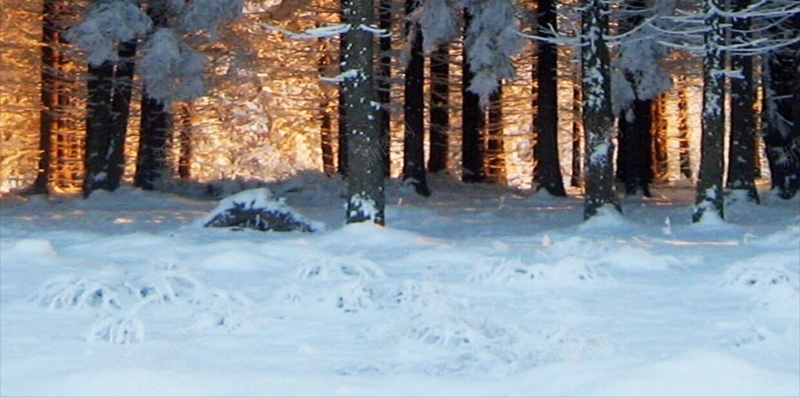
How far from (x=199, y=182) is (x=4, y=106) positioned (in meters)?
7.29

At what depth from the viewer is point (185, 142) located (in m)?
30.5

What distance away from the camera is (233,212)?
45.4 feet

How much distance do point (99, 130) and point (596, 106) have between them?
1047 centimetres

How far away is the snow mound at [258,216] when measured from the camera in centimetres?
1362

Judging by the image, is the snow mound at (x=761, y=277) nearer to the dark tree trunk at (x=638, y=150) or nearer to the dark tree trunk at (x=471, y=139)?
the dark tree trunk at (x=638, y=150)

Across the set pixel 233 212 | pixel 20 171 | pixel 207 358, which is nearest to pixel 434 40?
pixel 233 212

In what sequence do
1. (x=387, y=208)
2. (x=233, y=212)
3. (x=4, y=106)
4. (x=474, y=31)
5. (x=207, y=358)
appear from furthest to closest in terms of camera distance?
(x=4, y=106)
(x=474, y=31)
(x=387, y=208)
(x=233, y=212)
(x=207, y=358)

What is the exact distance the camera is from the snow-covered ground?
18.5 feet

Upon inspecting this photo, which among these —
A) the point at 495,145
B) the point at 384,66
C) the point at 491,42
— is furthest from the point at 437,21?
the point at 495,145

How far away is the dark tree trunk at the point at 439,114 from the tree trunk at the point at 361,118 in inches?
438

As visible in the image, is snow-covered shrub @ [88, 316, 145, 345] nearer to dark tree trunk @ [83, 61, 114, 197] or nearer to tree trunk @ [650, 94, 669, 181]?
dark tree trunk @ [83, 61, 114, 197]

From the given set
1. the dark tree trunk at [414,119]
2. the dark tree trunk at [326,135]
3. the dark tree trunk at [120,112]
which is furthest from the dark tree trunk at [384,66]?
the dark tree trunk at [120,112]

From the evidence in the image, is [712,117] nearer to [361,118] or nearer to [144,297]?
[361,118]

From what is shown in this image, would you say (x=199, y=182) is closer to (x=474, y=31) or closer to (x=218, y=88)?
(x=218, y=88)
